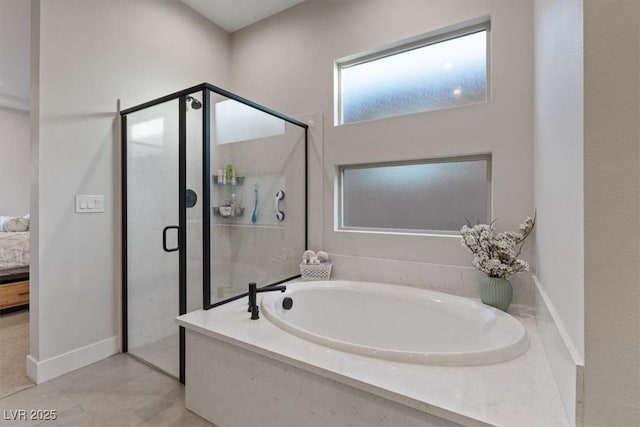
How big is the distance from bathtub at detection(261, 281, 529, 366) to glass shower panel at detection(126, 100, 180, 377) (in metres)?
0.91

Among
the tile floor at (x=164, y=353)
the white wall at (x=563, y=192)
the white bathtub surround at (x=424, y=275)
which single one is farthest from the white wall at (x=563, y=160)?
the tile floor at (x=164, y=353)

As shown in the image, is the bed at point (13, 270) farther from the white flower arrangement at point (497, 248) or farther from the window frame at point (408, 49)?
the white flower arrangement at point (497, 248)

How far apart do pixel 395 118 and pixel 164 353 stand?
241 cm

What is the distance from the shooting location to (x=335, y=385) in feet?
3.50

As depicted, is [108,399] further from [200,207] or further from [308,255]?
[308,255]

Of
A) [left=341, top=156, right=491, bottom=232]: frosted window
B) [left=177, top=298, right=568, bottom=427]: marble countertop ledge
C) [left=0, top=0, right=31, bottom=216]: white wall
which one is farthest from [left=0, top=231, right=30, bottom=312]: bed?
[left=341, top=156, right=491, bottom=232]: frosted window

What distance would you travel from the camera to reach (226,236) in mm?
2059

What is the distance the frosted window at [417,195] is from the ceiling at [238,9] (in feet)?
5.42

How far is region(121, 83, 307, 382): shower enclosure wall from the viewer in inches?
70.9

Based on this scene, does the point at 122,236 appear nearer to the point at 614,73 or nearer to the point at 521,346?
the point at 521,346

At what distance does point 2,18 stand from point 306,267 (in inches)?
139

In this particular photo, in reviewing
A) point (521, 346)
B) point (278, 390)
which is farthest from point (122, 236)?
point (521, 346)

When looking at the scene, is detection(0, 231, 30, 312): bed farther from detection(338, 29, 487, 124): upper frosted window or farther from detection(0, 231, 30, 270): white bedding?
detection(338, 29, 487, 124): upper frosted window

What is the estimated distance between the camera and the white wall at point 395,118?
1771mm
